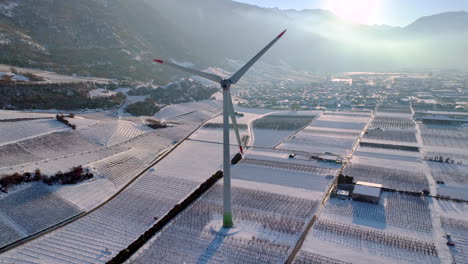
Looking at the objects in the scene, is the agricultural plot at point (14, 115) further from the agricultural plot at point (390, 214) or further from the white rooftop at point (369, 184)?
the white rooftop at point (369, 184)

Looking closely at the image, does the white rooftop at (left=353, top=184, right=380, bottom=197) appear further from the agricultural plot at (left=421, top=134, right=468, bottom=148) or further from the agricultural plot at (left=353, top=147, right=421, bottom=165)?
the agricultural plot at (left=421, top=134, right=468, bottom=148)

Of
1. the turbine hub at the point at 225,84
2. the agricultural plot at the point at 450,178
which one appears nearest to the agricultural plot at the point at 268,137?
the agricultural plot at the point at 450,178

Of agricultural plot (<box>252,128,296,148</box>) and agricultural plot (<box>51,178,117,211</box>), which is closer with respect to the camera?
agricultural plot (<box>51,178,117,211</box>)

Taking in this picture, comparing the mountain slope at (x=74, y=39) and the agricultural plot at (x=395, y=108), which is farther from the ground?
the mountain slope at (x=74, y=39)

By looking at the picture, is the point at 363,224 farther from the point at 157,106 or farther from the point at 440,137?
the point at 157,106

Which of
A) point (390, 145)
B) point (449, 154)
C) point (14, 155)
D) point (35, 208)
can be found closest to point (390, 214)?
point (390, 145)

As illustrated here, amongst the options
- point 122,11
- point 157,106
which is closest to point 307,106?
point 157,106

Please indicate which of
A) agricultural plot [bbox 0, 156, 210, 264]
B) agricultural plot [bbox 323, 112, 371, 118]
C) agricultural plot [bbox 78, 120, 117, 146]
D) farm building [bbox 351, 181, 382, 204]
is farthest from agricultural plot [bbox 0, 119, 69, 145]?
agricultural plot [bbox 323, 112, 371, 118]
